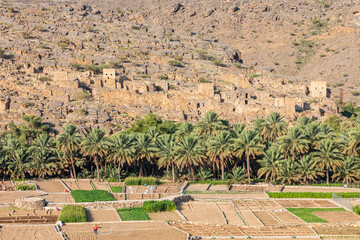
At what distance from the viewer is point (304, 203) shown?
49250 millimetres

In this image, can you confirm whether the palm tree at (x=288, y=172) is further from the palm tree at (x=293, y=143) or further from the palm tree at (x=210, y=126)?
the palm tree at (x=210, y=126)

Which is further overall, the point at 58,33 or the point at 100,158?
the point at 58,33

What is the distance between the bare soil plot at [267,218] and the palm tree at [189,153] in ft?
36.5

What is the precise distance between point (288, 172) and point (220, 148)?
6.73 metres

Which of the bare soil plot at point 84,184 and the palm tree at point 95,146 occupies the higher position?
the palm tree at point 95,146

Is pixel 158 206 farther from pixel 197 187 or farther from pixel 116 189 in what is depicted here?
pixel 197 187

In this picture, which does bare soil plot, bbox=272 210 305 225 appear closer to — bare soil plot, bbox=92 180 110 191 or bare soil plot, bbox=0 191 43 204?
bare soil plot, bbox=92 180 110 191

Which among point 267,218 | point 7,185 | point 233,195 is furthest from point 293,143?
point 7,185


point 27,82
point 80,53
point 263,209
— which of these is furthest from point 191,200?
point 80,53

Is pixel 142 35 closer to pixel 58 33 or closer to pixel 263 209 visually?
pixel 58 33

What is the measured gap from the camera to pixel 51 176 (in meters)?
57.4

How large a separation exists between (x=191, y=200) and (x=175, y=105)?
100ft

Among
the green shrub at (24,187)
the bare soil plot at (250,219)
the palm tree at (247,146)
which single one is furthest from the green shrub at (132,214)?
the palm tree at (247,146)

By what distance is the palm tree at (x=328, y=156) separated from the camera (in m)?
54.4
